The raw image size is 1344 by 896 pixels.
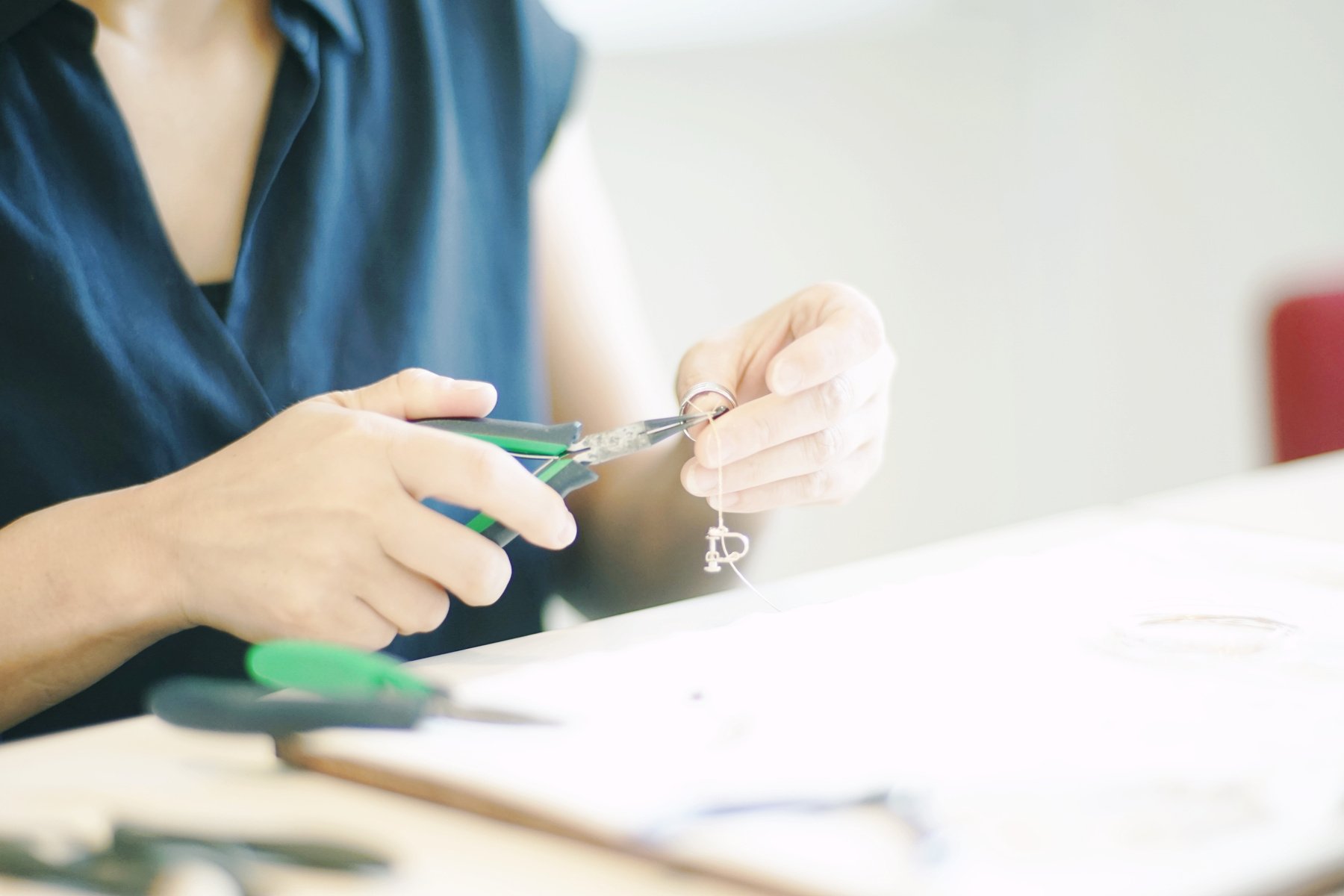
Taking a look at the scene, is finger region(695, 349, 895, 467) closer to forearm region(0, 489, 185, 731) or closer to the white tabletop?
the white tabletop

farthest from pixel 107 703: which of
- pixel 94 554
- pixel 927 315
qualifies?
pixel 927 315

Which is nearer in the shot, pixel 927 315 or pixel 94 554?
pixel 94 554

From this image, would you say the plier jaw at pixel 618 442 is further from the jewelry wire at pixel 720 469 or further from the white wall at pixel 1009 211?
the white wall at pixel 1009 211

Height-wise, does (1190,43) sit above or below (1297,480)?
above

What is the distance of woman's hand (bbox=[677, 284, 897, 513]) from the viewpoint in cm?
60

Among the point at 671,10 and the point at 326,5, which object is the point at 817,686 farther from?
the point at 671,10

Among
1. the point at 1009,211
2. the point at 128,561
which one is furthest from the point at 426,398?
the point at 1009,211

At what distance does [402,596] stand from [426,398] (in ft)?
0.30

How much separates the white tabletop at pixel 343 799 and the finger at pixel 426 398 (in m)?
0.11

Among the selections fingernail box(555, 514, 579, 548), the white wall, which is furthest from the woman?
the white wall

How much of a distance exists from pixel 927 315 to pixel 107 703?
4.86 feet

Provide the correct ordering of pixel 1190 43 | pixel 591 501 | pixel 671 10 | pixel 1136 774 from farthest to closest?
1. pixel 1190 43
2. pixel 671 10
3. pixel 591 501
4. pixel 1136 774

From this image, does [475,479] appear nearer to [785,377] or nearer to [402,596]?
[402,596]

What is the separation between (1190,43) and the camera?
1.90 meters
